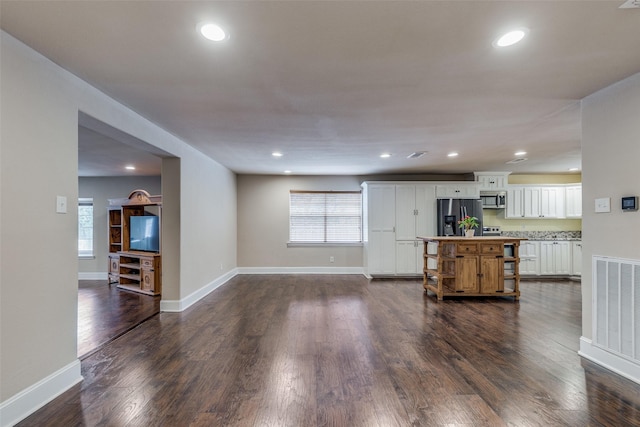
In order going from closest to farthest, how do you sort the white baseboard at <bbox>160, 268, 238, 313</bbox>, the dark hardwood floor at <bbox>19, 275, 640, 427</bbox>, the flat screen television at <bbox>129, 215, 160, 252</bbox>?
1. the dark hardwood floor at <bbox>19, 275, 640, 427</bbox>
2. the white baseboard at <bbox>160, 268, 238, 313</bbox>
3. the flat screen television at <bbox>129, 215, 160, 252</bbox>

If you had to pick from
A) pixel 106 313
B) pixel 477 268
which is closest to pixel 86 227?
pixel 106 313

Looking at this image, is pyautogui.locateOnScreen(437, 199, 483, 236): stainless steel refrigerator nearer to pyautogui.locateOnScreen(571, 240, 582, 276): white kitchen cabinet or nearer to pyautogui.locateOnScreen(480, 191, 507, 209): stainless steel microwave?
pyautogui.locateOnScreen(480, 191, 507, 209): stainless steel microwave

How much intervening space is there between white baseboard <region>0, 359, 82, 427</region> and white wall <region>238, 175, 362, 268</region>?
197 inches

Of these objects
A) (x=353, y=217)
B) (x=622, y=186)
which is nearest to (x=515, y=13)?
(x=622, y=186)

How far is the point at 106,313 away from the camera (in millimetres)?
4348

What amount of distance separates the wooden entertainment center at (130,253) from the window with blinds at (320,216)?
297cm

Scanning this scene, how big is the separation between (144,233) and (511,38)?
6.37 m

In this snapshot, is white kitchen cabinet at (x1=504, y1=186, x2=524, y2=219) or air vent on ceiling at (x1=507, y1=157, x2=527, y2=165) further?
white kitchen cabinet at (x1=504, y1=186, x2=524, y2=219)

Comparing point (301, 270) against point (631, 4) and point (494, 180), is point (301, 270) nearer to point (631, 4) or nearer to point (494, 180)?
point (494, 180)

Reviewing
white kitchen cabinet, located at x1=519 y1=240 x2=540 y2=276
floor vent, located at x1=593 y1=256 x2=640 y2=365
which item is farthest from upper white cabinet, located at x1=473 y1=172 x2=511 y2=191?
floor vent, located at x1=593 y1=256 x2=640 y2=365

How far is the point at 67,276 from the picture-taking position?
239cm

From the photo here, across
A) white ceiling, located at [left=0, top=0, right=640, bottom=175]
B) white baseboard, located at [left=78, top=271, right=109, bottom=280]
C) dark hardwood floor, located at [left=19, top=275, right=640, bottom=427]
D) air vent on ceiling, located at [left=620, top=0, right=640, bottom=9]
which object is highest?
air vent on ceiling, located at [left=620, top=0, right=640, bottom=9]

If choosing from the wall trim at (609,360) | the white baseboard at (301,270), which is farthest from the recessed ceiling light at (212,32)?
the white baseboard at (301,270)

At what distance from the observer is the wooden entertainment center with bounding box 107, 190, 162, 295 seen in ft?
18.3
